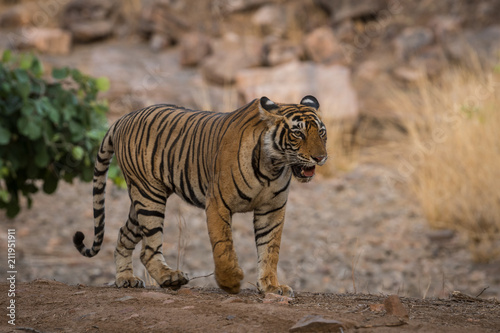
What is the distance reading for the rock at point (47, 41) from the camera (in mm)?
13930

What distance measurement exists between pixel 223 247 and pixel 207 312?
0.52 m

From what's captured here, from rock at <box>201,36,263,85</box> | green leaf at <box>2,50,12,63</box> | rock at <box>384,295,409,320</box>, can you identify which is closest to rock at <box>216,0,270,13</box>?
rock at <box>201,36,263,85</box>

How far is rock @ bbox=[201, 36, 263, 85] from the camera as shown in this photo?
42.2 feet

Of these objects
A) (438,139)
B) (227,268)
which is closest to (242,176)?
(227,268)

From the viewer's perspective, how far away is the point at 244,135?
3652mm

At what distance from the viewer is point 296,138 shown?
3.46 metres

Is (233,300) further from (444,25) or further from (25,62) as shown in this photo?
(444,25)

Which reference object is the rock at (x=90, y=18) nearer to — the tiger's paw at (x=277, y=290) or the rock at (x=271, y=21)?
the rock at (x=271, y=21)

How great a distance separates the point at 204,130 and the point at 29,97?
225 centimetres

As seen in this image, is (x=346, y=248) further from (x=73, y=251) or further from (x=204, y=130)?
(x=204, y=130)

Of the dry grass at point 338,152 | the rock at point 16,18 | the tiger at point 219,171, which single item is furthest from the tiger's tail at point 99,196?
the rock at point 16,18

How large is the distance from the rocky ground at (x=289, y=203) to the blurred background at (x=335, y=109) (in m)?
0.04

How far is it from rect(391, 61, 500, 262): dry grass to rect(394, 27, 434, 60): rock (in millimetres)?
3945

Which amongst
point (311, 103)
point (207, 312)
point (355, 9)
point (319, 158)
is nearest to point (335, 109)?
point (355, 9)
